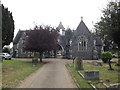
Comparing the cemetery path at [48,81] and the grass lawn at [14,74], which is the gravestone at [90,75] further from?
the grass lawn at [14,74]

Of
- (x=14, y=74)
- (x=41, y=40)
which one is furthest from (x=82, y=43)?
(x=14, y=74)

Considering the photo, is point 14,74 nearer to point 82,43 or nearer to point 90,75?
point 90,75

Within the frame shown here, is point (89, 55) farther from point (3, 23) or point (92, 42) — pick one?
point (3, 23)

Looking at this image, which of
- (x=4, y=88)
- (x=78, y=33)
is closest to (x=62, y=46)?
(x=78, y=33)

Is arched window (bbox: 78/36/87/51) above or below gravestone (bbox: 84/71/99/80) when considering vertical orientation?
above

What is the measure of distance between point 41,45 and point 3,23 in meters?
11.6

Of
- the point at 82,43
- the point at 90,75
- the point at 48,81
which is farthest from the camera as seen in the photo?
the point at 82,43

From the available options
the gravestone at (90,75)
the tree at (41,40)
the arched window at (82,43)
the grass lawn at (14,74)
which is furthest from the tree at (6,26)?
the arched window at (82,43)

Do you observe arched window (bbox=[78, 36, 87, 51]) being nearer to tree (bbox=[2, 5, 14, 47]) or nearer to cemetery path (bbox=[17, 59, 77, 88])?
tree (bbox=[2, 5, 14, 47])

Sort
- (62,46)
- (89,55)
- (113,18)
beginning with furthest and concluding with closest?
1. (62,46)
2. (89,55)
3. (113,18)

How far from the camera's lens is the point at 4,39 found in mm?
22938

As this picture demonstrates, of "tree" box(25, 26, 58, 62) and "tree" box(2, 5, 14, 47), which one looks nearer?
"tree" box(2, 5, 14, 47)

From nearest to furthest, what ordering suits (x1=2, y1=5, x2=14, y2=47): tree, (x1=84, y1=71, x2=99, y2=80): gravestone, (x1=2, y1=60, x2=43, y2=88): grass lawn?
(x1=2, y1=60, x2=43, y2=88): grass lawn → (x1=84, y1=71, x2=99, y2=80): gravestone → (x1=2, y1=5, x2=14, y2=47): tree

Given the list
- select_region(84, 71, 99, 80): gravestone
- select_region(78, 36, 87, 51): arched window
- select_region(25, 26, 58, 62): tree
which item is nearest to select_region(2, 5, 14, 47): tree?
select_region(25, 26, 58, 62): tree
